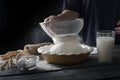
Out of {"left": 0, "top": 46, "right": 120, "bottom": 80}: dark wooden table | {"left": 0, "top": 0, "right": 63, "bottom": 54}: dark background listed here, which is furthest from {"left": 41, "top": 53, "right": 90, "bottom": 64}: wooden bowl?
{"left": 0, "top": 0, "right": 63, "bottom": 54}: dark background

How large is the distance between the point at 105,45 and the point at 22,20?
6.48ft

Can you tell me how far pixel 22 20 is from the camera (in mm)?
3082

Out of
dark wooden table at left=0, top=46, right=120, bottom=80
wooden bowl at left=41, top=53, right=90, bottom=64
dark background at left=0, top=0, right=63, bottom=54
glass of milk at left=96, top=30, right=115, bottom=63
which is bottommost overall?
dark wooden table at left=0, top=46, right=120, bottom=80

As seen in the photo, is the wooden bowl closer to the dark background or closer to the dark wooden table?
the dark wooden table

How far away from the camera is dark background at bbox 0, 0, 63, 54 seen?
2.91 metres

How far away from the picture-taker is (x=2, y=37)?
2939 mm

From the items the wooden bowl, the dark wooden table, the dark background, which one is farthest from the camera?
the dark background

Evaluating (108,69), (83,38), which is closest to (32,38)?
(83,38)

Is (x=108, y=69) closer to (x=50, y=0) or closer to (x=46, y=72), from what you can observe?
(x=46, y=72)

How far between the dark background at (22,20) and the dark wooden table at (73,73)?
1.68 m

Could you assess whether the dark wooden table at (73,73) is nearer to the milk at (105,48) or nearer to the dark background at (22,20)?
the milk at (105,48)

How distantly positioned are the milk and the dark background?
1.65 m

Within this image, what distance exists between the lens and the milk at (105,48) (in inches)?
48.6

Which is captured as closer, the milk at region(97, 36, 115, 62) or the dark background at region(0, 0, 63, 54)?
the milk at region(97, 36, 115, 62)
